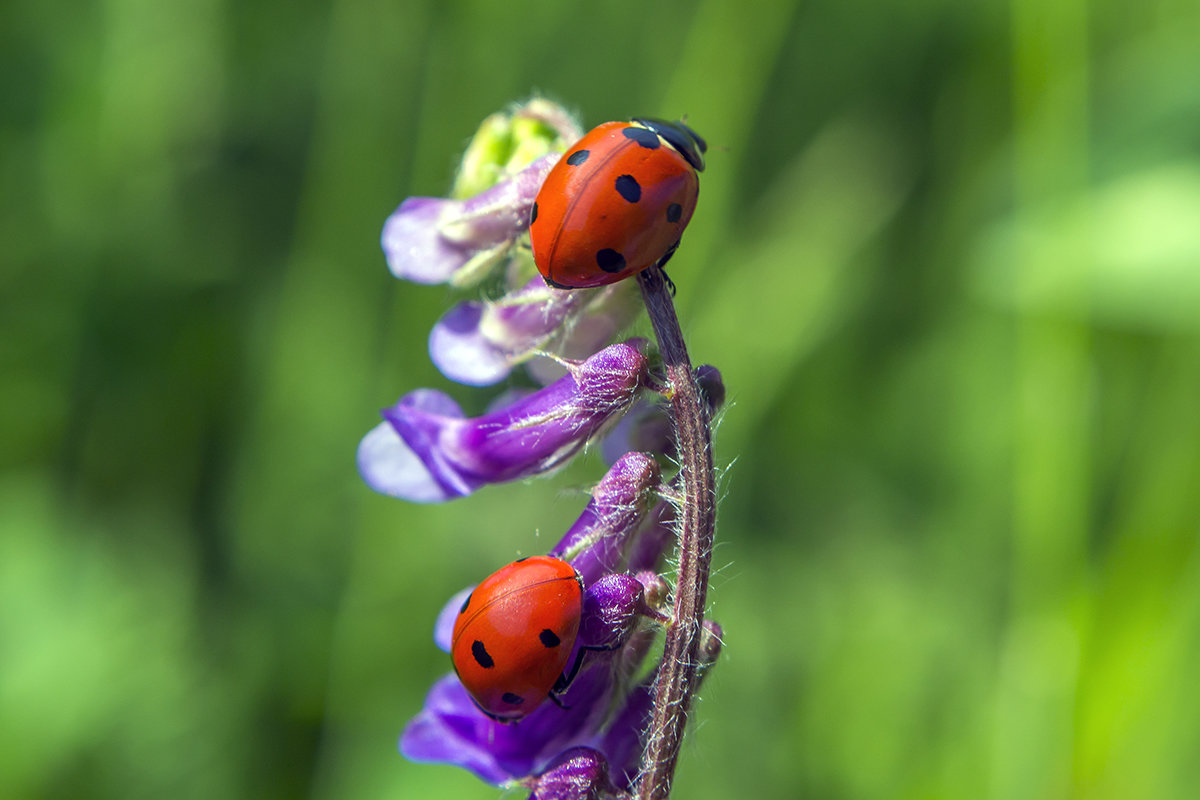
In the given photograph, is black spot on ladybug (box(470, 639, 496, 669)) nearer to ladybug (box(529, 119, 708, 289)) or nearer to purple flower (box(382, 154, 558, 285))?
ladybug (box(529, 119, 708, 289))

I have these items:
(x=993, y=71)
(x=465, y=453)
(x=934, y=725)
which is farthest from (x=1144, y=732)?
(x=993, y=71)

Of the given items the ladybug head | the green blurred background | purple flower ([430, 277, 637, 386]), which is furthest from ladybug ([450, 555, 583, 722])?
the green blurred background

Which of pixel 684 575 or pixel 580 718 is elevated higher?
pixel 684 575

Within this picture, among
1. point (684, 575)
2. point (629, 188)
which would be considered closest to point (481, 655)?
point (684, 575)

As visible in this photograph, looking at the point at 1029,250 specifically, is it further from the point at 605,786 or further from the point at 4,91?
the point at 4,91

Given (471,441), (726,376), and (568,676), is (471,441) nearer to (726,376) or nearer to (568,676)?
(568,676)
